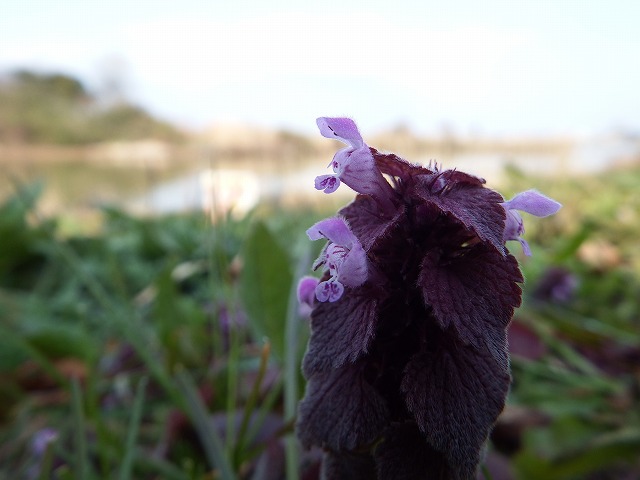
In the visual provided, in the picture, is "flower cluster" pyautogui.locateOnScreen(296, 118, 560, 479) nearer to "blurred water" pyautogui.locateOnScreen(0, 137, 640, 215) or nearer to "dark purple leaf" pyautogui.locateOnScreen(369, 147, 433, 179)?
"dark purple leaf" pyautogui.locateOnScreen(369, 147, 433, 179)

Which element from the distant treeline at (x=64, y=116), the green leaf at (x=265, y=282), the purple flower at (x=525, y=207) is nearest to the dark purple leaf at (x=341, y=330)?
the purple flower at (x=525, y=207)

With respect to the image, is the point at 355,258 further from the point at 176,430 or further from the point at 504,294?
the point at 176,430

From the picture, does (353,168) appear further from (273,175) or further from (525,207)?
(273,175)

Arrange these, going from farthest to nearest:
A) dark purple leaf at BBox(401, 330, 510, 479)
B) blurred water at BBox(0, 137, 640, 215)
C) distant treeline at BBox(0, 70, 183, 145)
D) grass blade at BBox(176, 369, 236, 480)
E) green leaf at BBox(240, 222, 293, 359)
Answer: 1. distant treeline at BBox(0, 70, 183, 145)
2. blurred water at BBox(0, 137, 640, 215)
3. green leaf at BBox(240, 222, 293, 359)
4. grass blade at BBox(176, 369, 236, 480)
5. dark purple leaf at BBox(401, 330, 510, 479)

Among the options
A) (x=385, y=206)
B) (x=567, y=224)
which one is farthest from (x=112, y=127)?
(x=385, y=206)

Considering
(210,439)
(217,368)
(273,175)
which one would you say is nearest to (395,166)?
(210,439)

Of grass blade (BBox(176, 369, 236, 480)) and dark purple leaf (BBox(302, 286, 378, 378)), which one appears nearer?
dark purple leaf (BBox(302, 286, 378, 378))

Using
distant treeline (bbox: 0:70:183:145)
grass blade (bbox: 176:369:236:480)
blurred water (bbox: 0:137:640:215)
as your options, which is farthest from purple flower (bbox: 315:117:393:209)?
distant treeline (bbox: 0:70:183:145)
